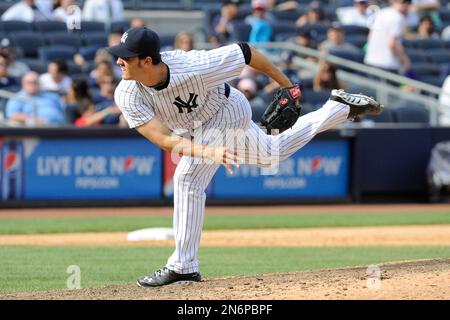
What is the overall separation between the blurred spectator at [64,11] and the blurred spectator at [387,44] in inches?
197

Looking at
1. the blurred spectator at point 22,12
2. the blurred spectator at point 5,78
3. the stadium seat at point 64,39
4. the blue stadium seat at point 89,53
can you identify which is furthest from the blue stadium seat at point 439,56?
the blurred spectator at point 5,78

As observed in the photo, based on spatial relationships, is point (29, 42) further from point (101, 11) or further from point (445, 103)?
point (445, 103)

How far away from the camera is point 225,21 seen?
17.0 meters

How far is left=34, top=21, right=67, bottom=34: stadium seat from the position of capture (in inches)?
646

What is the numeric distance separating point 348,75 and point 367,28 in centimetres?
215

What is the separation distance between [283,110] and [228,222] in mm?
5966

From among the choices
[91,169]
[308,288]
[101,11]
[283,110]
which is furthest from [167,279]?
[101,11]

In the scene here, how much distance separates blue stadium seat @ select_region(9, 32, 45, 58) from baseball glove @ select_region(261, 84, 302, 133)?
9.47 metres

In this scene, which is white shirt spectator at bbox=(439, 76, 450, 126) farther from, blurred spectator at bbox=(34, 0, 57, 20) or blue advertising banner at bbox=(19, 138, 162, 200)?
blurred spectator at bbox=(34, 0, 57, 20)

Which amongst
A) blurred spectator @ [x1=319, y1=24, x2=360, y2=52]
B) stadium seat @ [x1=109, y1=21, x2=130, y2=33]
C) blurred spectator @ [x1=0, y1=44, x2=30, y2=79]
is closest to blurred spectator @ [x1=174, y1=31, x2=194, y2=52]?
stadium seat @ [x1=109, y1=21, x2=130, y2=33]

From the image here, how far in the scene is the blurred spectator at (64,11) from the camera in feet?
54.7

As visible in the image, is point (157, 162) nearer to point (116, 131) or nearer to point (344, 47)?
point (116, 131)

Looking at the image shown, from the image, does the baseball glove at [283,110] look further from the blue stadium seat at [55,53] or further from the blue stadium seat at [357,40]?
the blue stadium seat at [357,40]
